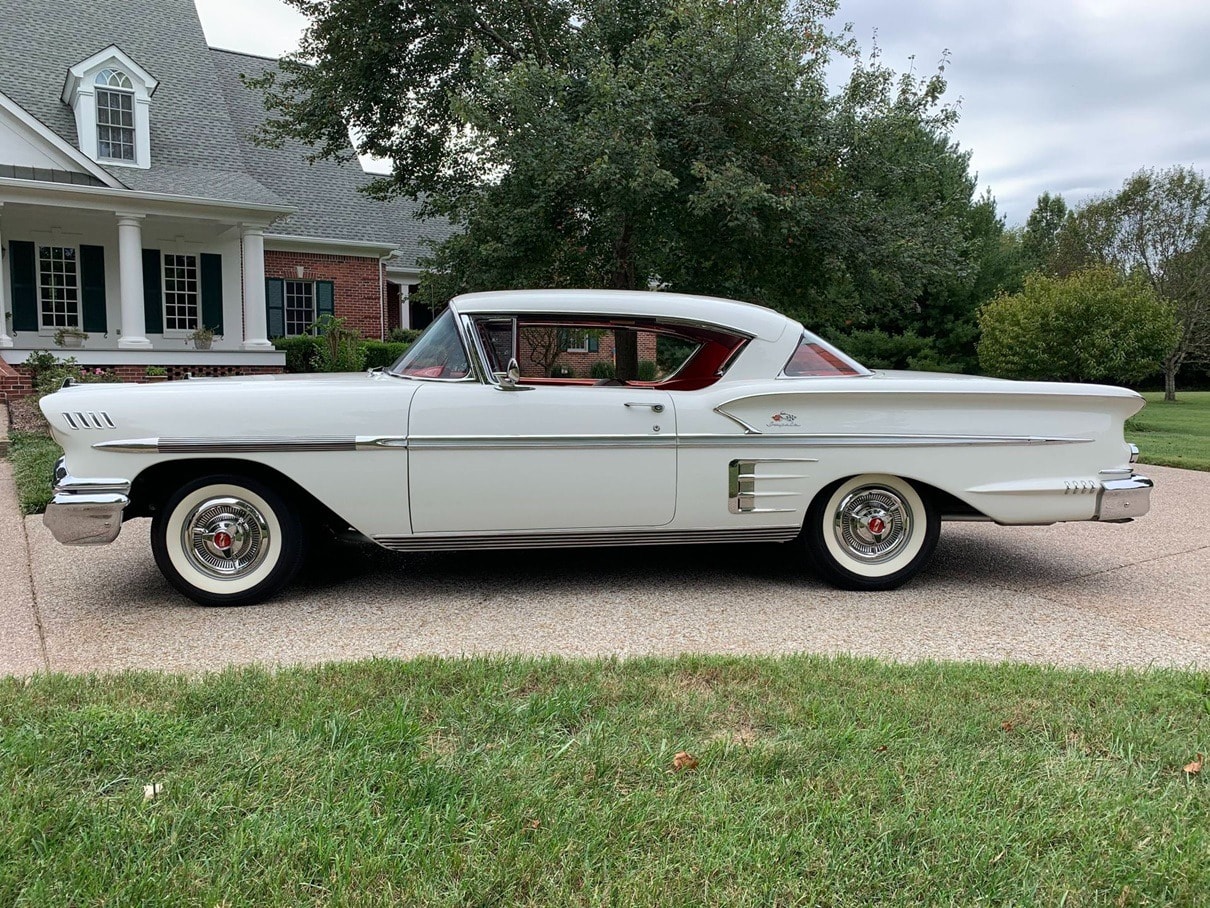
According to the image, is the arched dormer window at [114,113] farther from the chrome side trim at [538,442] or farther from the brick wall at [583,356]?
the chrome side trim at [538,442]

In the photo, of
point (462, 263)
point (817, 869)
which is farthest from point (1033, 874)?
point (462, 263)

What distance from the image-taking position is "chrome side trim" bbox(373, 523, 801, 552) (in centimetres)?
469

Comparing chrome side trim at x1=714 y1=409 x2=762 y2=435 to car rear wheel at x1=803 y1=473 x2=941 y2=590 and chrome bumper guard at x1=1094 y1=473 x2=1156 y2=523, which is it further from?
chrome bumper guard at x1=1094 y1=473 x2=1156 y2=523

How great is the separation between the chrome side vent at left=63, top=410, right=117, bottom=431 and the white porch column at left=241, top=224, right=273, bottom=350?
546 inches

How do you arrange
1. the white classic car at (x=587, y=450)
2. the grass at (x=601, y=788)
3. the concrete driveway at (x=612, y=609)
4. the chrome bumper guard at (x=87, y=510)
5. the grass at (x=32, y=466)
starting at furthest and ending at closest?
the grass at (x=32, y=466), the white classic car at (x=587, y=450), the chrome bumper guard at (x=87, y=510), the concrete driveway at (x=612, y=609), the grass at (x=601, y=788)

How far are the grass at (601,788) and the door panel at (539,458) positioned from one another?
1.25 meters

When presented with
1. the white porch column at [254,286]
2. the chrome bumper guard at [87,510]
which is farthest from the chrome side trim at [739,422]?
the white porch column at [254,286]

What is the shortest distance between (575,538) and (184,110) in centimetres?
1865

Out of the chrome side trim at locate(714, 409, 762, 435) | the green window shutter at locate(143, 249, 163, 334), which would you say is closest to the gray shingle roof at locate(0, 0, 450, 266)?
the green window shutter at locate(143, 249, 163, 334)

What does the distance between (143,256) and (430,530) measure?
16.5m

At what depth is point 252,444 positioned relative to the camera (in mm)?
4461

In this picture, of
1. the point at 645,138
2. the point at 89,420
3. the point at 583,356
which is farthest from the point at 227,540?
the point at 645,138

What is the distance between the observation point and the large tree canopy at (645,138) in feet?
30.7

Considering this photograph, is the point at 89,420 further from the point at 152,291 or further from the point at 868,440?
the point at 152,291
